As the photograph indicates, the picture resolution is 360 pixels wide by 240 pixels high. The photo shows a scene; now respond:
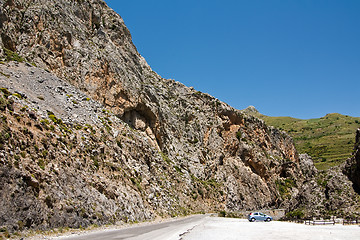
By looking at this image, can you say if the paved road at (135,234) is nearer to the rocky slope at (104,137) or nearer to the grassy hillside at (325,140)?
the rocky slope at (104,137)

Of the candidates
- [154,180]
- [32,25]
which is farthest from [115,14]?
[154,180]

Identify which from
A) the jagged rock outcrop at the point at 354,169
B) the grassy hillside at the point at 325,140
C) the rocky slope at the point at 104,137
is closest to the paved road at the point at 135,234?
the rocky slope at the point at 104,137

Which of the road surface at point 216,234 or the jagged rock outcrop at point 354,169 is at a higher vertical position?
the jagged rock outcrop at point 354,169

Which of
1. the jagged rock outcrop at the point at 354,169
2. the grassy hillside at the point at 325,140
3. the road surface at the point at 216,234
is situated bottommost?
the road surface at the point at 216,234

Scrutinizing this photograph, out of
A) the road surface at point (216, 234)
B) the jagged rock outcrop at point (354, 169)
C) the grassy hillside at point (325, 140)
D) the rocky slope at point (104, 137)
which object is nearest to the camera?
the road surface at point (216, 234)

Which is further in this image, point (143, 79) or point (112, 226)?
point (143, 79)

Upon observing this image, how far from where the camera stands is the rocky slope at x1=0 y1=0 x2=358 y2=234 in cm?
2088

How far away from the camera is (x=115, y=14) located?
60625 mm

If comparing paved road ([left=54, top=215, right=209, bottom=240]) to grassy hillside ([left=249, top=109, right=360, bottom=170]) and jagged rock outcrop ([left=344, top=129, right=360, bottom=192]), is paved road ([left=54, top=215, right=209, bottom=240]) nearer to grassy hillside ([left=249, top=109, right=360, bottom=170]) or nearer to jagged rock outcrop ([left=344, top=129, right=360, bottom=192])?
jagged rock outcrop ([left=344, top=129, right=360, bottom=192])

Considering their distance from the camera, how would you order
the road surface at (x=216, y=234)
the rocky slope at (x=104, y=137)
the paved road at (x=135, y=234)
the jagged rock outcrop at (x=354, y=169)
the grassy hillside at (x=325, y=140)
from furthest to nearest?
the grassy hillside at (x=325, y=140) → the jagged rock outcrop at (x=354, y=169) → the rocky slope at (x=104, y=137) → the road surface at (x=216, y=234) → the paved road at (x=135, y=234)

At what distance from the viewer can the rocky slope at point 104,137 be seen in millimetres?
20875

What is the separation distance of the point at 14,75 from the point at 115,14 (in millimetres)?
34329

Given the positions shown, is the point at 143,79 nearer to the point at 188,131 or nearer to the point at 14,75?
the point at 188,131

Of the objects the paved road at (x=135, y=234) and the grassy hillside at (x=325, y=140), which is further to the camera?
the grassy hillside at (x=325, y=140)
